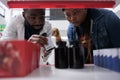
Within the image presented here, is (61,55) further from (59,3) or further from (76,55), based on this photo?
(59,3)

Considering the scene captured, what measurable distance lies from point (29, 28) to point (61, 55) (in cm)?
87

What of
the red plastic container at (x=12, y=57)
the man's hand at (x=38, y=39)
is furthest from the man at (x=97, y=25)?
the red plastic container at (x=12, y=57)

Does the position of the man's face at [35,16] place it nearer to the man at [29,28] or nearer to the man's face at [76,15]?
the man at [29,28]

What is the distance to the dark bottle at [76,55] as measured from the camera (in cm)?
100

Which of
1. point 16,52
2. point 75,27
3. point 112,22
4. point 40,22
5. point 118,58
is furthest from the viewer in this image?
point 75,27

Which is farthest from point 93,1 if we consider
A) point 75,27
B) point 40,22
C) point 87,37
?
point 75,27

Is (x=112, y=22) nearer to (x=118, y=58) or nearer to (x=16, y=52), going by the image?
(x=118, y=58)

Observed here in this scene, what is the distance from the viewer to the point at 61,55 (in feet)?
3.43

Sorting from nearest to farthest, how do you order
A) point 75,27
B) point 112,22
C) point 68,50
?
point 68,50 < point 112,22 < point 75,27

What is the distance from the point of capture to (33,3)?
2.94 feet

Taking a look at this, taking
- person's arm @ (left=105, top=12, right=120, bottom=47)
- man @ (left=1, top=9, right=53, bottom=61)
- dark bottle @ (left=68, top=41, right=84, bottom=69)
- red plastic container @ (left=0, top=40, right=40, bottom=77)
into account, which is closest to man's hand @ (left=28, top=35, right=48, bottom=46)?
man @ (left=1, top=9, right=53, bottom=61)

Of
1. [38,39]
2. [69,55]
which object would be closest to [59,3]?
[69,55]

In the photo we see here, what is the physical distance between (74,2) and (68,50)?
0.81 feet

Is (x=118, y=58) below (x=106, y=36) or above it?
below
